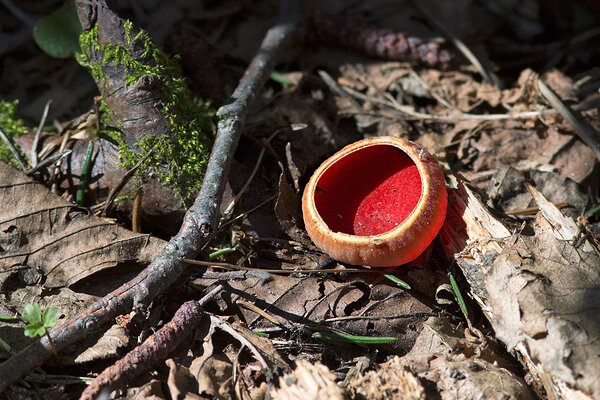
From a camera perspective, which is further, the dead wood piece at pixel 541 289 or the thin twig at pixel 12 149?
the thin twig at pixel 12 149

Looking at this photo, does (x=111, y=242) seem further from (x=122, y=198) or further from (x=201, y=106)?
(x=201, y=106)

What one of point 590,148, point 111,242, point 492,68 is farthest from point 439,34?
point 111,242

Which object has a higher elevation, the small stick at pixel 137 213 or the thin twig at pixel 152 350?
the small stick at pixel 137 213

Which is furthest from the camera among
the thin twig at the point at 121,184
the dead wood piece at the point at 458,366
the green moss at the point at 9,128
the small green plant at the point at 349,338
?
the green moss at the point at 9,128

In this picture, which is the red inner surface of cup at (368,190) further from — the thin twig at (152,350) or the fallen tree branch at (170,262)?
the thin twig at (152,350)

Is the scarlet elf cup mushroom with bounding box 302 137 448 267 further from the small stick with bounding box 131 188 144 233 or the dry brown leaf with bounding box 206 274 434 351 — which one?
the small stick with bounding box 131 188 144 233

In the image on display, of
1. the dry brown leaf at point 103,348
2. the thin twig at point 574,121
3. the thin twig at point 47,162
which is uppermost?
the thin twig at point 47,162

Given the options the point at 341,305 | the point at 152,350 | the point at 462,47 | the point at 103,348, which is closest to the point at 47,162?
the point at 103,348

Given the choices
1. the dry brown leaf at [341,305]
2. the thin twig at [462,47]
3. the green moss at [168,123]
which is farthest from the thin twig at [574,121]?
the green moss at [168,123]
